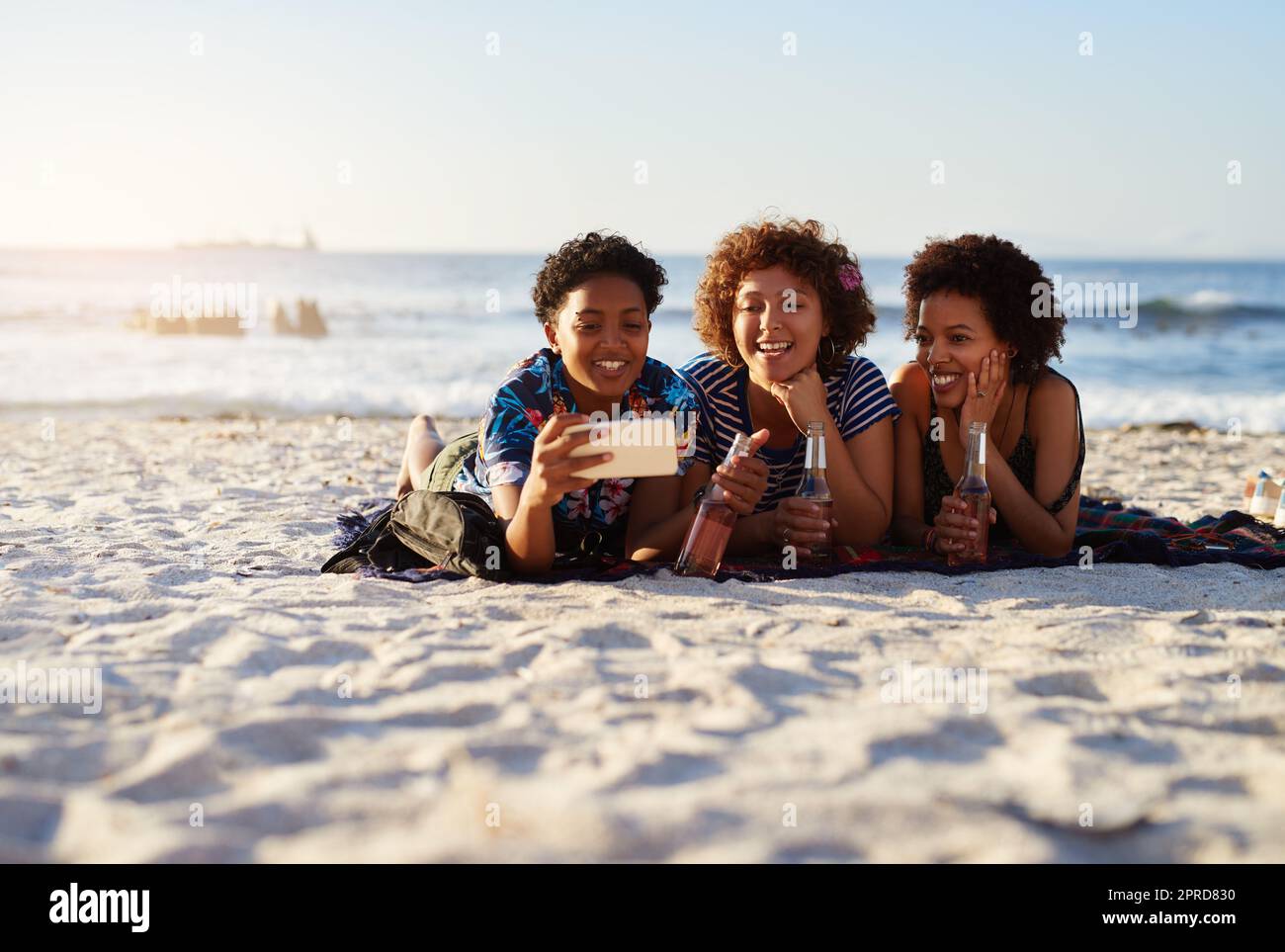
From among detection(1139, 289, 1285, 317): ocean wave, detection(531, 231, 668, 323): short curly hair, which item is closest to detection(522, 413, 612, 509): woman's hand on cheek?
detection(531, 231, 668, 323): short curly hair

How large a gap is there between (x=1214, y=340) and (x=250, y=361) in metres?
19.5

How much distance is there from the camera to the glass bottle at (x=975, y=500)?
12.2 feet

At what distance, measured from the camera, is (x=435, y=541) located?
3695 mm

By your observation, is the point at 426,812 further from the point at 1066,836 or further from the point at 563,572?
the point at 563,572

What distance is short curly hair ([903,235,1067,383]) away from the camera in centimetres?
404

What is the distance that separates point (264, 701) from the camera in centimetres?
254

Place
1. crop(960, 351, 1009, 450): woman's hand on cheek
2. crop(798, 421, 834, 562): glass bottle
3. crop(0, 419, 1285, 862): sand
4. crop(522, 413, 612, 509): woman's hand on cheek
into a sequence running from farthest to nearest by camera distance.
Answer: crop(960, 351, 1009, 450): woman's hand on cheek
crop(798, 421, 834, 562): glass bottle
crop(522, 413, 612, 509): woman's hand on cheek
crop(0, 419, 1285, 862): sand

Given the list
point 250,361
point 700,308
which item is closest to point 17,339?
point 250,361

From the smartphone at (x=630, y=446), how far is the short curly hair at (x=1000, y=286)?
158cm

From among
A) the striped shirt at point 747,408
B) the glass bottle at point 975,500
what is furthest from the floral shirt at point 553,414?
the glass bottle at point 975,500

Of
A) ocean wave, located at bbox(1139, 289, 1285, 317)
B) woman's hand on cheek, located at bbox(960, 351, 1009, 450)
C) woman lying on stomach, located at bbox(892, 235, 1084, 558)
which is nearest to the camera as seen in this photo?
woman's hand on cheek, located at bbox(960, 351, 1009, 450)

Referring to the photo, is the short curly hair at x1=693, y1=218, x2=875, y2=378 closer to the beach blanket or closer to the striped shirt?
the striped shirt

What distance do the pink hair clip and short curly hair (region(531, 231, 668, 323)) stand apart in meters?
0.68

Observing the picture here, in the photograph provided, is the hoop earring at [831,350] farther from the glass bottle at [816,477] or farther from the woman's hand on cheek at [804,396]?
the glass bottle at [816,477]
